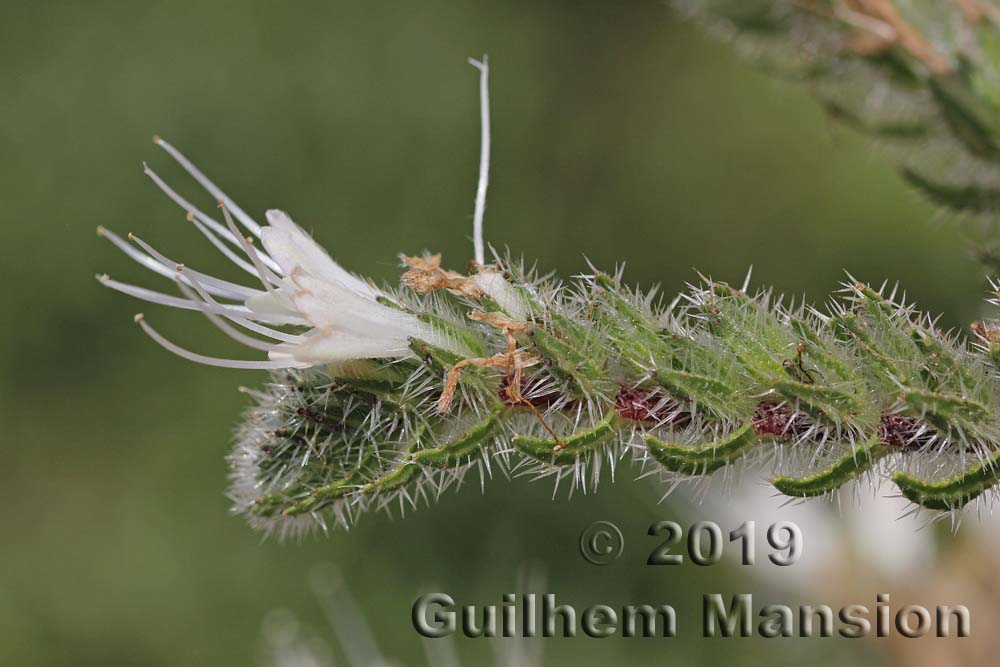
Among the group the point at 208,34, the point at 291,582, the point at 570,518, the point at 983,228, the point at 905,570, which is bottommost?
the point at 905,570

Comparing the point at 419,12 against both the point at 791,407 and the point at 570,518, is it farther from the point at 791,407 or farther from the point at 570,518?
the point at 791,407

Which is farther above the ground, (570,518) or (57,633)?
(570,518)

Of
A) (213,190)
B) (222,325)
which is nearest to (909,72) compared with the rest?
(213,190)

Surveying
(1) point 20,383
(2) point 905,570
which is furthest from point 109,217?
(2) point 905,570

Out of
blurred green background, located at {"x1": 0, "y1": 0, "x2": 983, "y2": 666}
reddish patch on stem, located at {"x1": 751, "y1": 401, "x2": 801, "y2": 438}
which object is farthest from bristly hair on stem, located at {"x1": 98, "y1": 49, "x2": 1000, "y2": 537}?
blurred green background, located at {"x1": 0, "y1": 0, "x2": 983, "y2": 666}

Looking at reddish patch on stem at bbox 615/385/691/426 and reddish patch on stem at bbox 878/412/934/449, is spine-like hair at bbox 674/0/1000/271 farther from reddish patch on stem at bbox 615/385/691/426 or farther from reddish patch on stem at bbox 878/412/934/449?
reddish patch on stem at bbox 615/385/691/426

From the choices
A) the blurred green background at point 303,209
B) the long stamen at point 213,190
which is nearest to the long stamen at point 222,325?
the long stamen at point 213,190

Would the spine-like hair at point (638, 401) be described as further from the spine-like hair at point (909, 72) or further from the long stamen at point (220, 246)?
the spine-like hair at point (909, 72)
